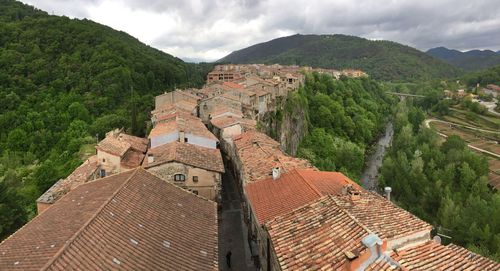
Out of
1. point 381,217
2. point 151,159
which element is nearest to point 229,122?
point 151,159

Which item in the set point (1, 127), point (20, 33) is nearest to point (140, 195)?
point (1, 127)

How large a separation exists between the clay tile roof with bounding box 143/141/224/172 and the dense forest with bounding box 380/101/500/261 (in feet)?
77.2

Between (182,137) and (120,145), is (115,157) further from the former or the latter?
(182,137)

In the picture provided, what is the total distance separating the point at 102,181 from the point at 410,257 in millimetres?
14639

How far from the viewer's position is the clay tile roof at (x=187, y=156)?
2811cm

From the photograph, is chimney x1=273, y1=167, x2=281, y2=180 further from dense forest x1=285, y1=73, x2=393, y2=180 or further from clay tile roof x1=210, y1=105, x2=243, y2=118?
dense forest x1=285, y1=73, x2=393, y2=180

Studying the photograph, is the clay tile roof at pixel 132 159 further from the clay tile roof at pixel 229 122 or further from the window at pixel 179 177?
the clay tile roof at pixel 229 122

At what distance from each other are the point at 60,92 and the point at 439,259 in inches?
2830

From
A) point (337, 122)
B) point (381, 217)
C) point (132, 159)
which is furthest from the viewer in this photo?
point (337, 122)

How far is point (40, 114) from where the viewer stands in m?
63.0

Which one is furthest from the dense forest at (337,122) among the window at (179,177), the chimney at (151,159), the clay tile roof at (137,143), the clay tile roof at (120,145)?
the chimney at (151,159)

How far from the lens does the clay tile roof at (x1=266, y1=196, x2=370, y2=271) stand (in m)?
12.2

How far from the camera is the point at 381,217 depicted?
47.9 ft

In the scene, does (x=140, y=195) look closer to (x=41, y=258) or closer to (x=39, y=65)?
(x=41, y=258)
